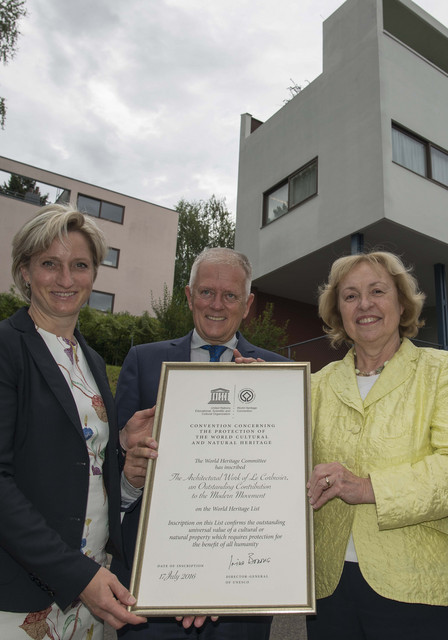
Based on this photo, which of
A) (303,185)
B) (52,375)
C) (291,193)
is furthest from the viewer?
(291,193)

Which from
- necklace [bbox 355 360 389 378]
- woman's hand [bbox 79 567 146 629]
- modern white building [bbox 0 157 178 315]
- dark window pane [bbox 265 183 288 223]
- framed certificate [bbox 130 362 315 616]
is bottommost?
woman's hand [bbox 79 567 146 629]

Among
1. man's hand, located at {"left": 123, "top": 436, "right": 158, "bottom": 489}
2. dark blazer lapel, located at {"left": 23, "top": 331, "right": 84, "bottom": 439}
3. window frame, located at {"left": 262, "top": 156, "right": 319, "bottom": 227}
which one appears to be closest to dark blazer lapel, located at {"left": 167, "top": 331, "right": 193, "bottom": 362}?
man's hand, located at {"left": 123, "top": 436, "right": 158, "bottom": 489}

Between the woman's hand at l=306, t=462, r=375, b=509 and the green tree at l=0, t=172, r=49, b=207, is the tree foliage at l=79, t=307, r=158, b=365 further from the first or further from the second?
the woman's hand at l=306, t=462, r=375, b=509

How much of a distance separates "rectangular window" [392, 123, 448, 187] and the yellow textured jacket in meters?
→ 8.79

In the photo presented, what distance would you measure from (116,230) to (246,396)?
26.2 m

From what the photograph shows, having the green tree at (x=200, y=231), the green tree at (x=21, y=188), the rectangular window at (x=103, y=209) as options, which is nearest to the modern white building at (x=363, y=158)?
the rectangular window at (x=103, y=209)

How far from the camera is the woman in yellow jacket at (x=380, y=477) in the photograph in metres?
1.88

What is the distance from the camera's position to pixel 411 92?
1052 centimetres

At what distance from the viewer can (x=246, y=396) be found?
2098mm

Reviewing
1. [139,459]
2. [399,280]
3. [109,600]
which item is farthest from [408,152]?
[109,600]

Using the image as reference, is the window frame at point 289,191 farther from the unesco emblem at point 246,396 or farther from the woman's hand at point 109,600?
the woman's hand at point 109,600

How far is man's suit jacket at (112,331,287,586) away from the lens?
231 cm

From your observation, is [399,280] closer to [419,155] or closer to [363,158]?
[363,158]

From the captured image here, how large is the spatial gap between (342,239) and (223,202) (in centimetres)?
2924
